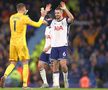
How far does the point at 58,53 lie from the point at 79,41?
10.1m

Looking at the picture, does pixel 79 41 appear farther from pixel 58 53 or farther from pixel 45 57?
pixel 58 53

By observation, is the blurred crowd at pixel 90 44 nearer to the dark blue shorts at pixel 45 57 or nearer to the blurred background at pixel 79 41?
the blurred background at pixel 79 41

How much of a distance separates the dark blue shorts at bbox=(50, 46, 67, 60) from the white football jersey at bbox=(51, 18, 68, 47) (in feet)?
0.40

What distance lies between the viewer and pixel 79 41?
101ft

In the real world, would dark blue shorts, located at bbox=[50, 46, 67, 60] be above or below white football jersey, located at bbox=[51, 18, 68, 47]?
below

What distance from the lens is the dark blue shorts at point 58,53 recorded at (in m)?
20.6

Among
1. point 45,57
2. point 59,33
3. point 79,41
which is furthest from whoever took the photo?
point 79,41

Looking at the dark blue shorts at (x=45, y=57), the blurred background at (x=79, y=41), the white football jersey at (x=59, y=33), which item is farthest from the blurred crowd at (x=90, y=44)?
the white football jersey at (x=59, y=33)

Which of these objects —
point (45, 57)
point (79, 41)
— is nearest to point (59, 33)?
point (45, 57)

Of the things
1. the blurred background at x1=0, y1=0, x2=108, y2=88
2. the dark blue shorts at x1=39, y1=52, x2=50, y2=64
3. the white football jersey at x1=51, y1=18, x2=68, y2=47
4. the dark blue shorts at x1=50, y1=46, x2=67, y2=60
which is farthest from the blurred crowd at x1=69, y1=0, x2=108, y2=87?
the white football jersey at x1=51, y1=18, x2=68, y2=47

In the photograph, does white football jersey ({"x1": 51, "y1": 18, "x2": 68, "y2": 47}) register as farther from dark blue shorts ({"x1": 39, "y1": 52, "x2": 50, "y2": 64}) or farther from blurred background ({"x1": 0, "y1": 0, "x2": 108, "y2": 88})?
blurred background ({"x1": 0, "y1": 0, "x2": 108, "y2": 88})

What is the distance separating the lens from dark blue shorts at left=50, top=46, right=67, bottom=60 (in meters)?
20.6

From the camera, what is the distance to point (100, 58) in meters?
29.0

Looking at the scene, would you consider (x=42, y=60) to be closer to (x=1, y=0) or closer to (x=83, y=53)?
(x=83, y=53)
